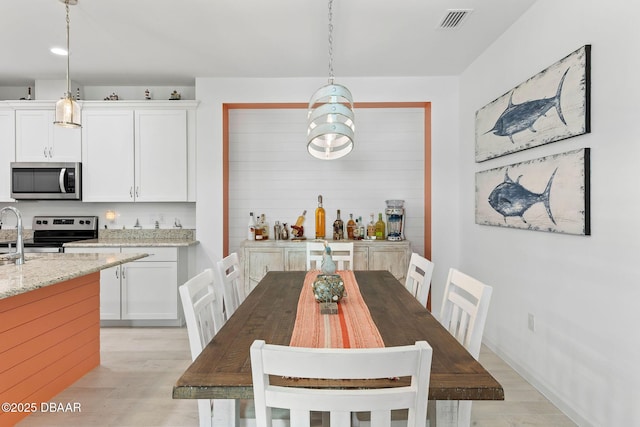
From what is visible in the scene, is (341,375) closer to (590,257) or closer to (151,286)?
(590,257)

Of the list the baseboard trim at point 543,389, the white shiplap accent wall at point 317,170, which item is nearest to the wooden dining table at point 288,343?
the baseboard trim at point 543,389

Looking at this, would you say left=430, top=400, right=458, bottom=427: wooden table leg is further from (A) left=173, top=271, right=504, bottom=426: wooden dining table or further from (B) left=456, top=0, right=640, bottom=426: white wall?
(B) left=456, top=0, right=640, bottom=426: white wall

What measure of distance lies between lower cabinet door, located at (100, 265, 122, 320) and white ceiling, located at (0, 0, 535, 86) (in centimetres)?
218

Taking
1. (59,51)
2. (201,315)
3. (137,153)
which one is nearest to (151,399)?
(201,315)

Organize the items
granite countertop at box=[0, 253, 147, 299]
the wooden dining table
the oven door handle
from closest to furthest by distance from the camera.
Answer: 1. the wooden dining table
2. granite countertop at box=[0, 253, 147, 299]
3. the oven door handle

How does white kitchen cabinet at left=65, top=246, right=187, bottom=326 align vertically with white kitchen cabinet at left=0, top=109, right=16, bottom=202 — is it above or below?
below

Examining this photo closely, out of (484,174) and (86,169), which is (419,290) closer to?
(484,174)

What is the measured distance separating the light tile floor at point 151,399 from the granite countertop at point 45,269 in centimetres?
92

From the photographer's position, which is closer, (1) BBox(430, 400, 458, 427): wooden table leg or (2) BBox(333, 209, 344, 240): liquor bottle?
(1) BBox(430, 400, 458, 427): wooden table leg

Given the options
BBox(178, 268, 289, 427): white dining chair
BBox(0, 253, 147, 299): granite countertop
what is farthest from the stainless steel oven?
BBox(178, 268, 289, 427): white dining chair

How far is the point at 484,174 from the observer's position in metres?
3.60

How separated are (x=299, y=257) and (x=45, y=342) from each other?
7.47 feet

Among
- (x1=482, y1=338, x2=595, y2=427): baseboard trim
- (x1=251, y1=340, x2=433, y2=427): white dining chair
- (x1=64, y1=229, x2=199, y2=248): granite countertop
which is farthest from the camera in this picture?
(x1=64, y1=229, x2=199, y2=248): granite countertop

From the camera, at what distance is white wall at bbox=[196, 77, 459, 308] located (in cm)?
443
